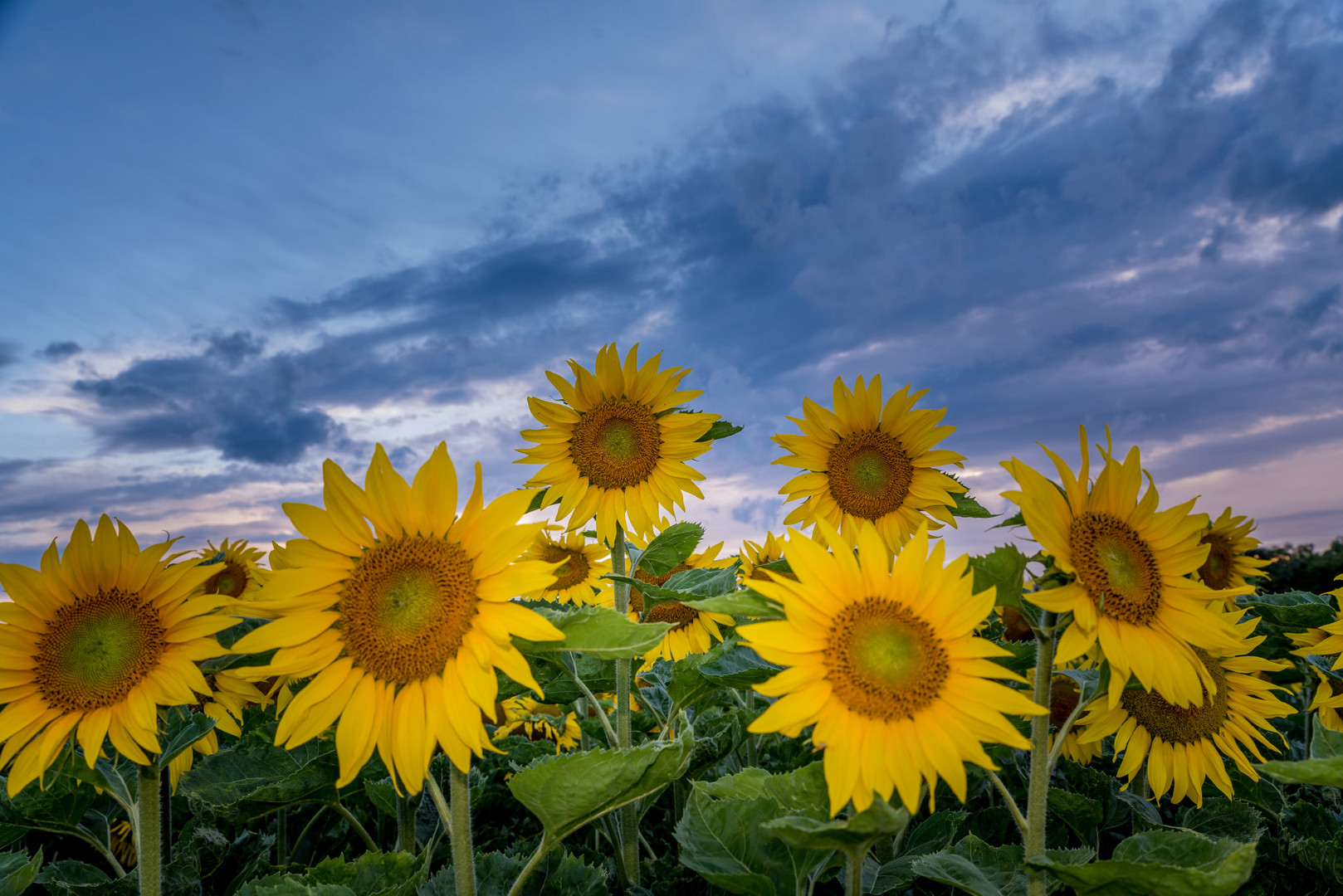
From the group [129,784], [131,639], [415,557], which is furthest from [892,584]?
[129,784]

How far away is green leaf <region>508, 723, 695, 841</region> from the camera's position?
2.49 m

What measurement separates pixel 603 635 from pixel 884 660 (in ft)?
2.64

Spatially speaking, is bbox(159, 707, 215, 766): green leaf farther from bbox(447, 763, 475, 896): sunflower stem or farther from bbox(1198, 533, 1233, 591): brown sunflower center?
bbox(1198, 533, 1233, 591): brown sunflower center

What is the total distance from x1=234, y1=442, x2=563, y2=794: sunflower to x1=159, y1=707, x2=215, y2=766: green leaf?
0.84 metres

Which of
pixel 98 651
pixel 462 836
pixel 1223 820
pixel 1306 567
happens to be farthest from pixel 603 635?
pixel 1306 567

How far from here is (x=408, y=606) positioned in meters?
2.48

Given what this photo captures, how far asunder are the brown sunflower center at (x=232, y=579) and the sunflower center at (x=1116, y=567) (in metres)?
4.97

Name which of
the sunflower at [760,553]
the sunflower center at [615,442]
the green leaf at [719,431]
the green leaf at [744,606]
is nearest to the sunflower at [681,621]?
the sunflower at [760,553]

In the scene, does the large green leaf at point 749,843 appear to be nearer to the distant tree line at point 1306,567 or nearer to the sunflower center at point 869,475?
the sunflower center at point 869,475

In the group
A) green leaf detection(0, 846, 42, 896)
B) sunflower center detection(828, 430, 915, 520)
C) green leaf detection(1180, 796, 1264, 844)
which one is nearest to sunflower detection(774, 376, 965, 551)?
sunflower center detection(828, 430, 915, 520)

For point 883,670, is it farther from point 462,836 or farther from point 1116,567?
point 462,836

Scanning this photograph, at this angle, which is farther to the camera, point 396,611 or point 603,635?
point 396,611

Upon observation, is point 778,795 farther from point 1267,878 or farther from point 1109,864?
point 1267,878

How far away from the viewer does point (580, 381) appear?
4.22m
